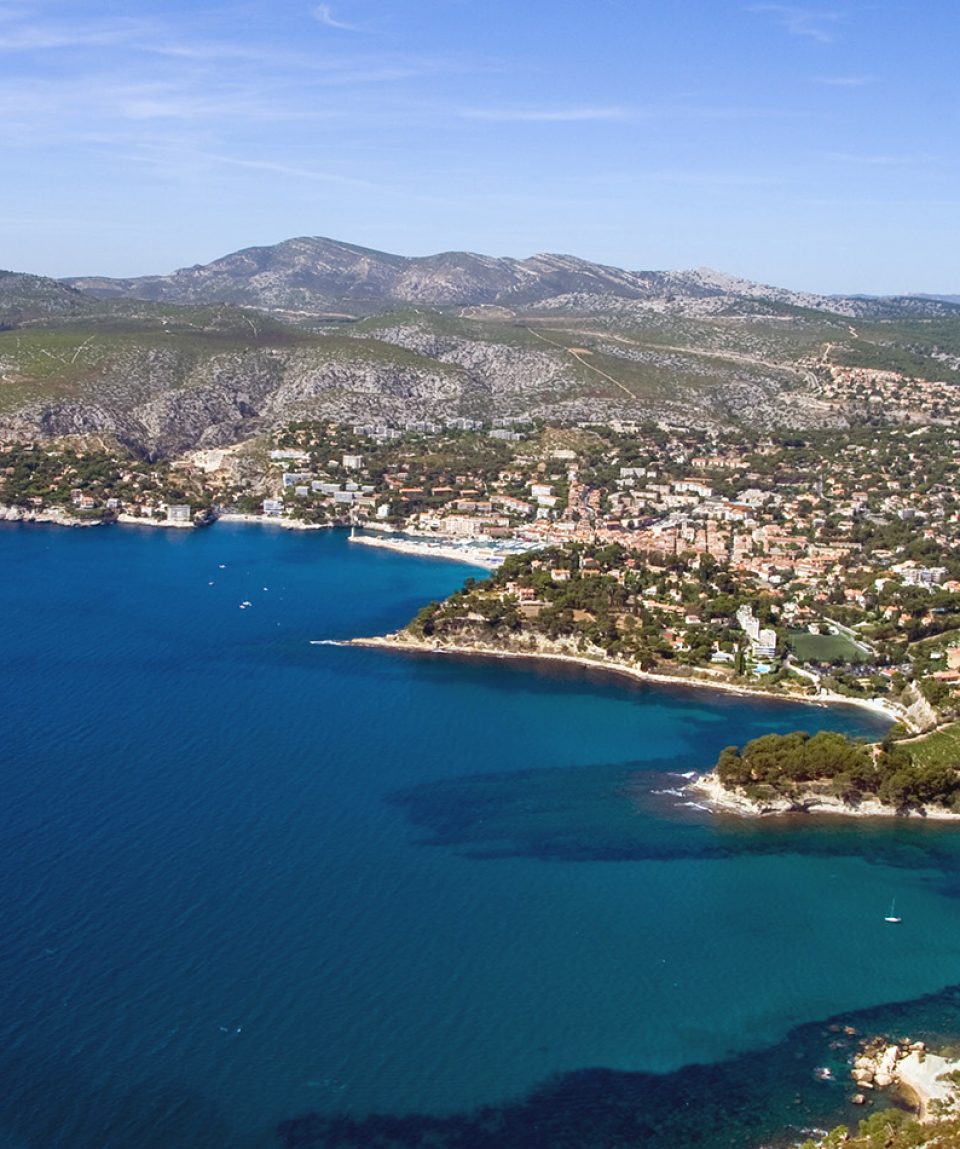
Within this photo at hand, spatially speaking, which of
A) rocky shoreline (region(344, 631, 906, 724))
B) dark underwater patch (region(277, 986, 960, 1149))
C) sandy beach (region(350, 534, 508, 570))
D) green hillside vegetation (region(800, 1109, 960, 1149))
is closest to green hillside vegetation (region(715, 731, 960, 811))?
rocky shoreline (region(344, 631, 906, 724))

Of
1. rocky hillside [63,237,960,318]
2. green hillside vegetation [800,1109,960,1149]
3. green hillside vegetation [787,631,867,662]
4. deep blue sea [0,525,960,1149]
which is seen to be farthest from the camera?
rocky hillside [63,237,960,318]

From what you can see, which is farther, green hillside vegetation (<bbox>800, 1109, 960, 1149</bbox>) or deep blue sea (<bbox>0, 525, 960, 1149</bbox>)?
deep blue sea (<bbox>0, 525, 960, 1149</bbox>)

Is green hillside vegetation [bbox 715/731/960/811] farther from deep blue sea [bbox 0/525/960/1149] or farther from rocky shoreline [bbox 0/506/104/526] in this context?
rocky shoreline [bbox 0/506/104/526]

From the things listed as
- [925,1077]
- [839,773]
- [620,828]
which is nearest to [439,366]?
[839,773]

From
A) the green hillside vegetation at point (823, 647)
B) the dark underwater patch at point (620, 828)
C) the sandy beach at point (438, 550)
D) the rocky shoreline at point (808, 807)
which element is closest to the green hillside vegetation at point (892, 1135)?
the dark underwater patch at point (620, 828)

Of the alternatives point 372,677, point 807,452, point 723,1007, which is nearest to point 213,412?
point 807,452

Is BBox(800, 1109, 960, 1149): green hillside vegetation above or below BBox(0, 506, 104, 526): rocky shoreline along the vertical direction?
below

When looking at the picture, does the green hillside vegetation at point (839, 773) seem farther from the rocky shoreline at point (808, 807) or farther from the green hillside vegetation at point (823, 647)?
the green hillside vegetation at point (823, 647)
